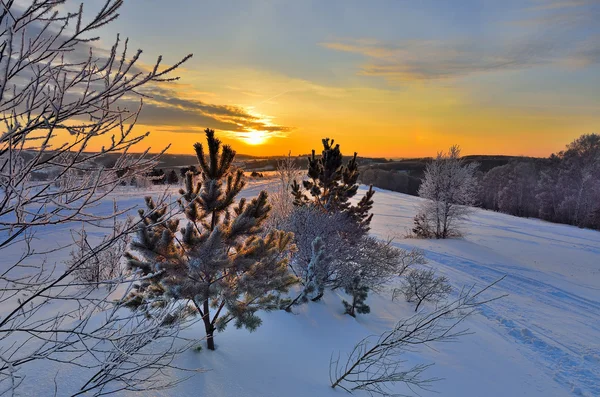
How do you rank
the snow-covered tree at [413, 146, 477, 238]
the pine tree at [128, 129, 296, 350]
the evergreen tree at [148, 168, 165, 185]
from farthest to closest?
the snow-covered tree at [413, 146, 477, 238], the pine tree at [128, 129, 296, 350], the evergreen tree at [148, 168, 165, 185]

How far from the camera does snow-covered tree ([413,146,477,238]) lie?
996 inches

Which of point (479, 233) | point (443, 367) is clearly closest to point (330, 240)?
point (443, 367)

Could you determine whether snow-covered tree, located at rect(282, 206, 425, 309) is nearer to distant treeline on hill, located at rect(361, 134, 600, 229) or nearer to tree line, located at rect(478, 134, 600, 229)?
distant treeline on hill, located at rect(361, 134, 600, 229)

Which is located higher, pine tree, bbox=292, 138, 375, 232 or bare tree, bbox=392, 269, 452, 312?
pine tree, bbox=292, 138, 375, 232

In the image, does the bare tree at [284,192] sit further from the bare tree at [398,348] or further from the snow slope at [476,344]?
the bare tree at [398,348]

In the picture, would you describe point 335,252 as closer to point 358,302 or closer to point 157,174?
point 358,302

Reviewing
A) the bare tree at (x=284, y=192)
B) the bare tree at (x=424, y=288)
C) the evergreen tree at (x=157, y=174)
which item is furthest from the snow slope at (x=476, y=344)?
the bare tree at (x=284, y=192)

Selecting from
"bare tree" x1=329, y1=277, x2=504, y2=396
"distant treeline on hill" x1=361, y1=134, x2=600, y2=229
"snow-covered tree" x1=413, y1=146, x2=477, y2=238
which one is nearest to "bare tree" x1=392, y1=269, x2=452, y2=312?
"bare tree" x1=329, y1=277, x2=504, y2=396

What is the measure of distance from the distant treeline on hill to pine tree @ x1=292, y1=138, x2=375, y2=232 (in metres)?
20.7

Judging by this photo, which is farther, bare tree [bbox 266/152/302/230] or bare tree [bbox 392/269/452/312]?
bare tree [bbox 266/152/302/230]

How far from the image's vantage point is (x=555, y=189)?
41500 mm

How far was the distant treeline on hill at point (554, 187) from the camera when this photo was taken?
37.2 metres

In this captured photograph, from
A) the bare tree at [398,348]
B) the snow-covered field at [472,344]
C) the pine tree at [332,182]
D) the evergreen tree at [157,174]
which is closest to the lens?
the evergreen tree at [157,174]

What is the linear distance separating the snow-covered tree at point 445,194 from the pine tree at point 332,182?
1344 cm
